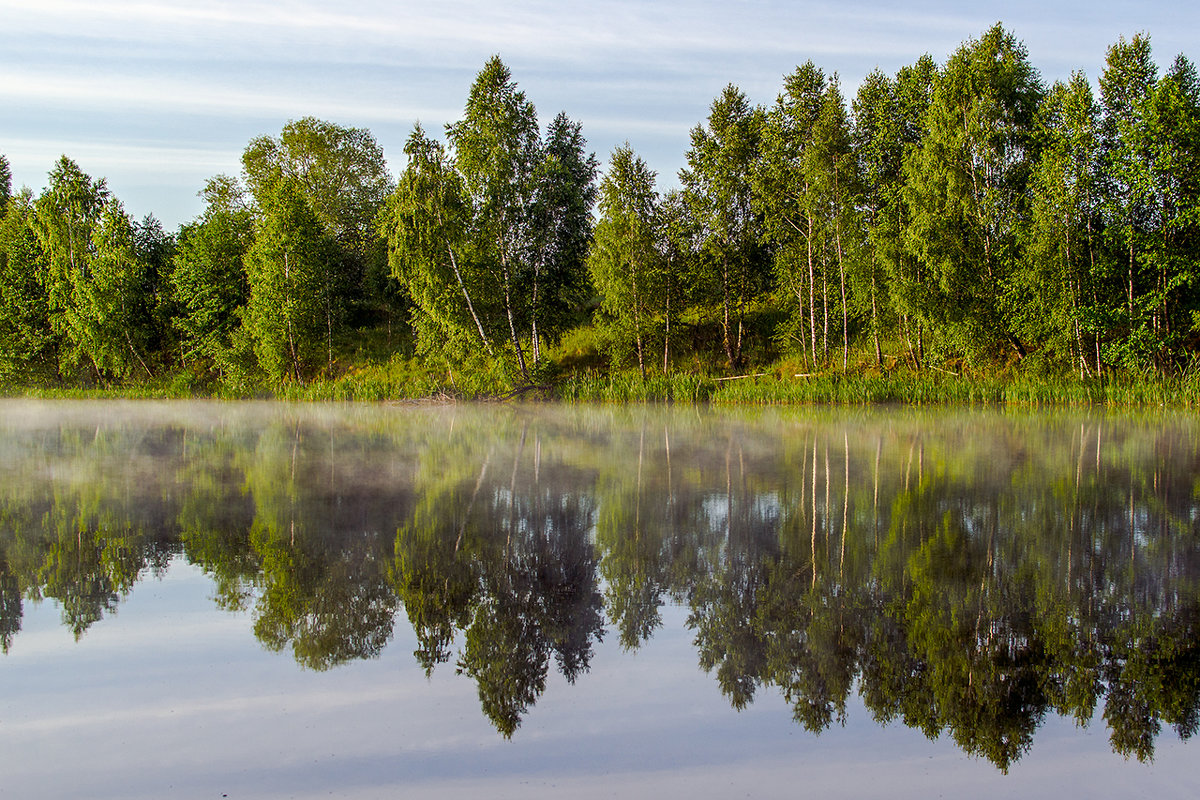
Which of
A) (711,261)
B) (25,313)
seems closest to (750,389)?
(711,261)

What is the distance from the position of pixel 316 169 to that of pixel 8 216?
1674cm

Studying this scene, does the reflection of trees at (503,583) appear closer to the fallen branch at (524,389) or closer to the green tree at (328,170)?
the fallen branch at (524,389)

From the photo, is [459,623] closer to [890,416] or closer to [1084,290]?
[890,416]

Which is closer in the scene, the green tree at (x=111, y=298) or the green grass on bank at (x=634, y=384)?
the green grass on bank at (x=634, y=384)

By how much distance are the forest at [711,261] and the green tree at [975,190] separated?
0.09 meters

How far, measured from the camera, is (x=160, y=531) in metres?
9.55

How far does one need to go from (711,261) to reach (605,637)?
3277 cm

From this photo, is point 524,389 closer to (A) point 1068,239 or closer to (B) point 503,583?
(A) point 1068,239

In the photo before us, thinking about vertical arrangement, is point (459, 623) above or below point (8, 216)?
below

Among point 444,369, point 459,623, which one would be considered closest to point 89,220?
point 444,369

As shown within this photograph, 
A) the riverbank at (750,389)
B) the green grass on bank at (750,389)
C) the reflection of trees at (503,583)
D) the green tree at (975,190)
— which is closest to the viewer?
the reflection of trees at (503,583)

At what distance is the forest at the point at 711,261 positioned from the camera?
98.1 feet

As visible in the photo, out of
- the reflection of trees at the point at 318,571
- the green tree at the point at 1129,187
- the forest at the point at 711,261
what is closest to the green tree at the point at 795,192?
the forest at the point at 711,261

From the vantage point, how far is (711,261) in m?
37.8
